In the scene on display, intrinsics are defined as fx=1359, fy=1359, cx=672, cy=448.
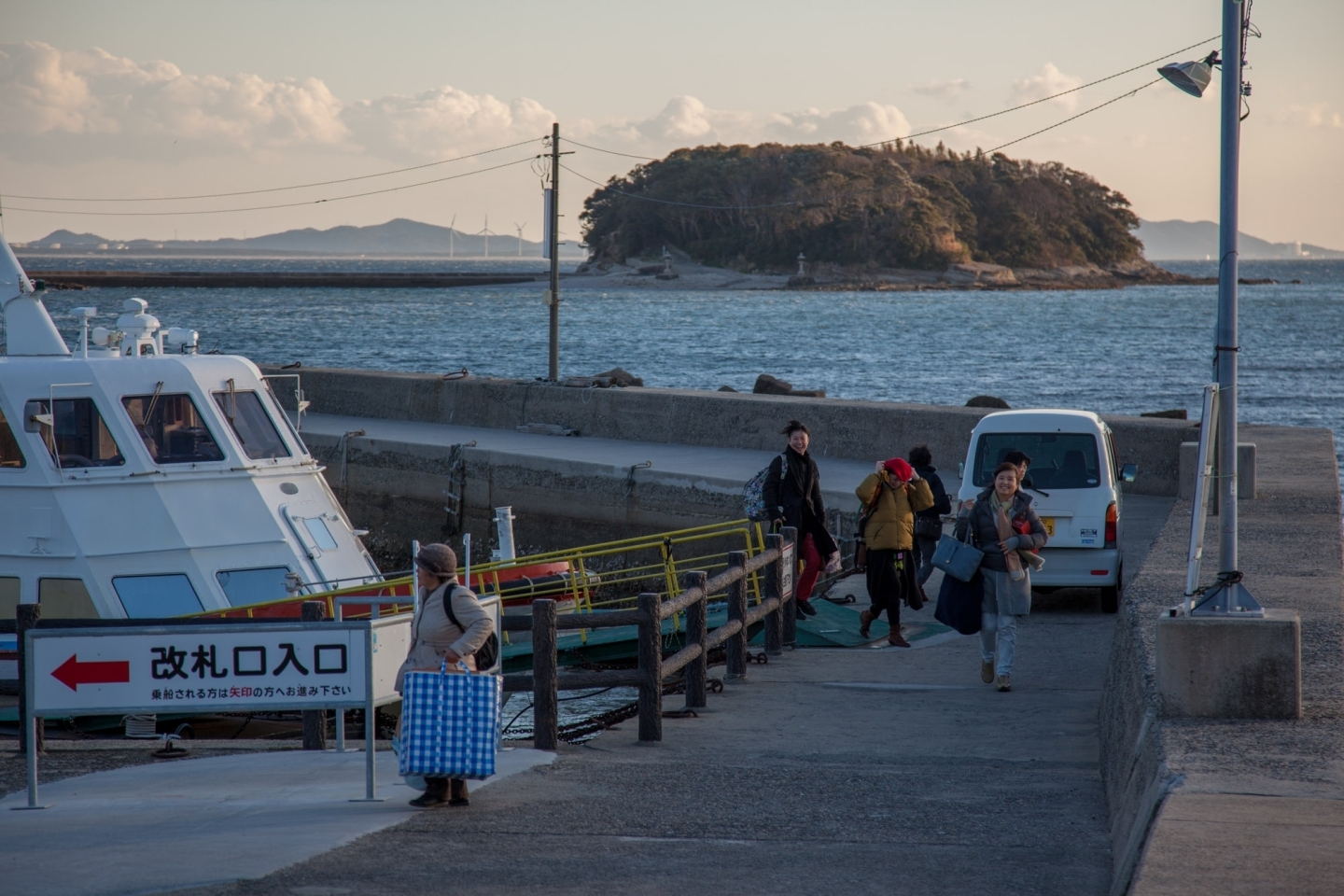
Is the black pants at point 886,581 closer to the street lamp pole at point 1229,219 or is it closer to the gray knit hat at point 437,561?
the street lamp pole at point 1229,219

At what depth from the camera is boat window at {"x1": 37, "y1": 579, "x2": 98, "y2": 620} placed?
1123 cm

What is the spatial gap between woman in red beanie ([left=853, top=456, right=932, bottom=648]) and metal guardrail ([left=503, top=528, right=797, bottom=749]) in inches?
27.6

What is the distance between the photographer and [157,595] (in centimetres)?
1141

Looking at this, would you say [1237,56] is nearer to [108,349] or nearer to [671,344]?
[108,349]

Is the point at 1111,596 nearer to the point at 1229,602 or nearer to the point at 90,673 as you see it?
the point at 1229,602

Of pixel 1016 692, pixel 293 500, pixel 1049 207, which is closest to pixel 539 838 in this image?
pixel 1016 692

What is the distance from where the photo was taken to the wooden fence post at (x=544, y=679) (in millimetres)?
7523

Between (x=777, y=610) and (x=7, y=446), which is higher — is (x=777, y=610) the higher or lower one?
the lower one

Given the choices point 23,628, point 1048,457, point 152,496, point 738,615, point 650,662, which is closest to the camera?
point 23,628

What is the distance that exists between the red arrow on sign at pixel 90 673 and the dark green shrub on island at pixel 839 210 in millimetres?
162361

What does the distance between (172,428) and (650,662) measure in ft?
19.8

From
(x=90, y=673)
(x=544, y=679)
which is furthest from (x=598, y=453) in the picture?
(x=90, y=673)

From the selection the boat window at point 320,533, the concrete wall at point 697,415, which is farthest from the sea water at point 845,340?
the boat window at point 320,533

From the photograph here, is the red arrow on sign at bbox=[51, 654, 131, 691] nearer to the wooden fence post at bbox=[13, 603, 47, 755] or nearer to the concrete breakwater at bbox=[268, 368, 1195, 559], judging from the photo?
the wooden fence post at bbox=[13, 603, 47, 755]
